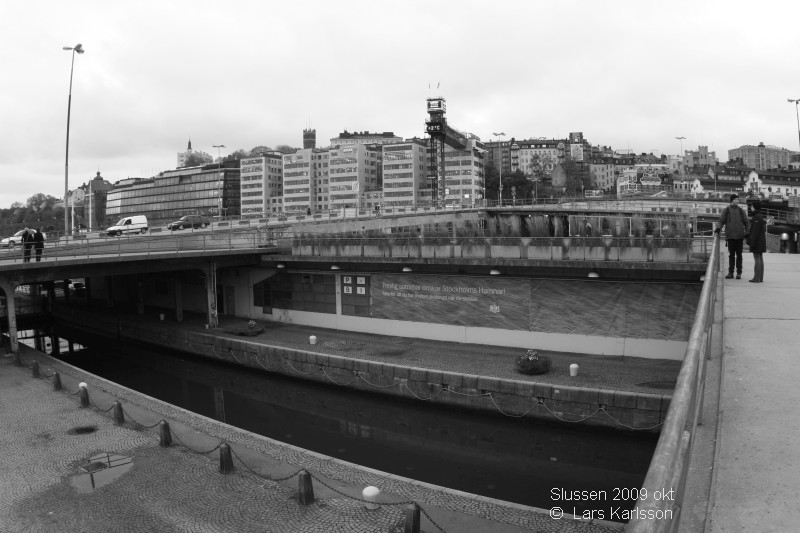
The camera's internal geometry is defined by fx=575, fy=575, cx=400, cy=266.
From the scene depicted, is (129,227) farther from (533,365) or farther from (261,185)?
(261,185)

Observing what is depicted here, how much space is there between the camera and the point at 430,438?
1856 centimetres

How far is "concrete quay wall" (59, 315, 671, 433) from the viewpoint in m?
17.1

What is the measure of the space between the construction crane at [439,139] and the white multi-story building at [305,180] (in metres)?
31.2

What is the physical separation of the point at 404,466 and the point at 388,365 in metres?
5.43

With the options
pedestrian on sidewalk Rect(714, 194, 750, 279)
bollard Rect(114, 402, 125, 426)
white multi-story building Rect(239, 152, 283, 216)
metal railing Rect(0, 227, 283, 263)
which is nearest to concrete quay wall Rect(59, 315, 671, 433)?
pedestrian on sidewalk Rect(714, 194, 750, 279)

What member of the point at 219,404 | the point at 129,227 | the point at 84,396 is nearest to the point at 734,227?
the point at 84,396

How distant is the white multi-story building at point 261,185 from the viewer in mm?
159750

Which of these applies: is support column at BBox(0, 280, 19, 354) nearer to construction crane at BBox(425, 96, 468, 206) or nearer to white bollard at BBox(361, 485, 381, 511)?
white bollard at BBox(361, 485, 381, 511)

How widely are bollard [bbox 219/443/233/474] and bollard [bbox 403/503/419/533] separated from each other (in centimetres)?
454

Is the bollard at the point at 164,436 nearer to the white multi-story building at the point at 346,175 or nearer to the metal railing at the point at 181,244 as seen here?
the metal railing at the point at 181,244

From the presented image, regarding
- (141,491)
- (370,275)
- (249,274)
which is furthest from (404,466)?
(249,274)

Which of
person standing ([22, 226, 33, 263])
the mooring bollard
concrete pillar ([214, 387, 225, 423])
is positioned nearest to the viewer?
the mooring bollard

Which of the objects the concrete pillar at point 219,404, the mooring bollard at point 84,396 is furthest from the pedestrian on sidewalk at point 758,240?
the mooring bollard at point 84,396

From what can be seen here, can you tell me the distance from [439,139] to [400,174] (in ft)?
41.3
